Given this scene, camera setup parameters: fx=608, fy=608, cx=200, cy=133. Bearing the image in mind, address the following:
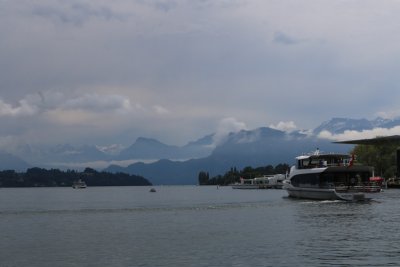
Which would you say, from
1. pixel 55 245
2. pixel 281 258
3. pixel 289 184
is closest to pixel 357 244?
pixel 281 258

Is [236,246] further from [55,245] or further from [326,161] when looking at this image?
[326,161]

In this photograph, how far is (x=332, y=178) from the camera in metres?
87.8

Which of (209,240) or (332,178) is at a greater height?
(332,178)

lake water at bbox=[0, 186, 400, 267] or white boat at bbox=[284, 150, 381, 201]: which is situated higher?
white boat at bbox=[284, 150, 381, 201]

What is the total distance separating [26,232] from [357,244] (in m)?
28.9

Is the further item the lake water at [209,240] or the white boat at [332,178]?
the white boat at [332,178]

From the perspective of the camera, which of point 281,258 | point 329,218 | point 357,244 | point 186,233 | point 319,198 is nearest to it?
point 281,258

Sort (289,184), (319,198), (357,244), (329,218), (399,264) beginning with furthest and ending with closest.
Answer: (289,184), (319,198), (329,218), (357,244), (399,264)

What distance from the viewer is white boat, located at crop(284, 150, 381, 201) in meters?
84.2

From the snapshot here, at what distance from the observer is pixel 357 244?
133ft

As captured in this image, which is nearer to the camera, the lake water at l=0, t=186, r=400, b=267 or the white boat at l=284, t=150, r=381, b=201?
the lake water at l=0, t=186, r=400, b=267

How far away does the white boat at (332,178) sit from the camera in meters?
84.2

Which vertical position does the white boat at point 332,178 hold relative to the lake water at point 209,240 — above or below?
above

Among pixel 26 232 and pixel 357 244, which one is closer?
pixel 357 244
